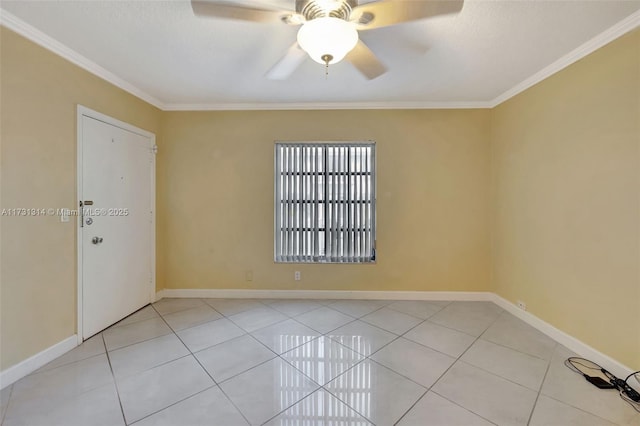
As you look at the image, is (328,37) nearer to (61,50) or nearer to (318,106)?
(318,106)

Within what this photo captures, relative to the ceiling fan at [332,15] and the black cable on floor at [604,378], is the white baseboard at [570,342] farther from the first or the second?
the ceiling fan at [332,15]

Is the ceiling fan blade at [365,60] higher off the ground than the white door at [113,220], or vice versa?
the ceiling fan blade at [365,60]

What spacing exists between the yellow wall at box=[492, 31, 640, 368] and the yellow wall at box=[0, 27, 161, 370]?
4245 millimetres

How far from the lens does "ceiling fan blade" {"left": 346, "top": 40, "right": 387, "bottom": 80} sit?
1559mm

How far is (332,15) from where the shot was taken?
1.33m

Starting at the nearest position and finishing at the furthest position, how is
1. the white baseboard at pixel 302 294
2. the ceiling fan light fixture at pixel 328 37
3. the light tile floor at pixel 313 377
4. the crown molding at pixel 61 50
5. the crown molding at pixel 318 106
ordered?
the ceiling fan light fixture at pixel 328 37 → the light tile floor at pixel 313 377 → the crown molding at pixel 61 50 → the crown molding at pixel 318 106 → the white baseboard at pixel 302 294

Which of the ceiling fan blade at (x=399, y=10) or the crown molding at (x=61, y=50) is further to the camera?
the crown molding at (x=61, y=50)

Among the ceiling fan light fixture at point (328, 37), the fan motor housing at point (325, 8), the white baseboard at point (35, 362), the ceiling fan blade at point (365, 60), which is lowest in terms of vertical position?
the white baseboard at point (35, 362)

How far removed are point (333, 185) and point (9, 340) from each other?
2978 millimetres

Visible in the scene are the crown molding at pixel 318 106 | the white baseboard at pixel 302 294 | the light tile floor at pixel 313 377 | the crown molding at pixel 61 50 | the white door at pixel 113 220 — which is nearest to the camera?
the light tile floor at pixel 313 377

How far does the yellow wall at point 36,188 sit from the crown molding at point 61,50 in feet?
0.14

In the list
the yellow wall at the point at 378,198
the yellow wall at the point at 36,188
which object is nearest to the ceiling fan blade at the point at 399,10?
the yellow wall at the point at 378,198

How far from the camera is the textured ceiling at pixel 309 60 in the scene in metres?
1.57

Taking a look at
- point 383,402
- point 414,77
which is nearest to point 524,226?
point 414,77
